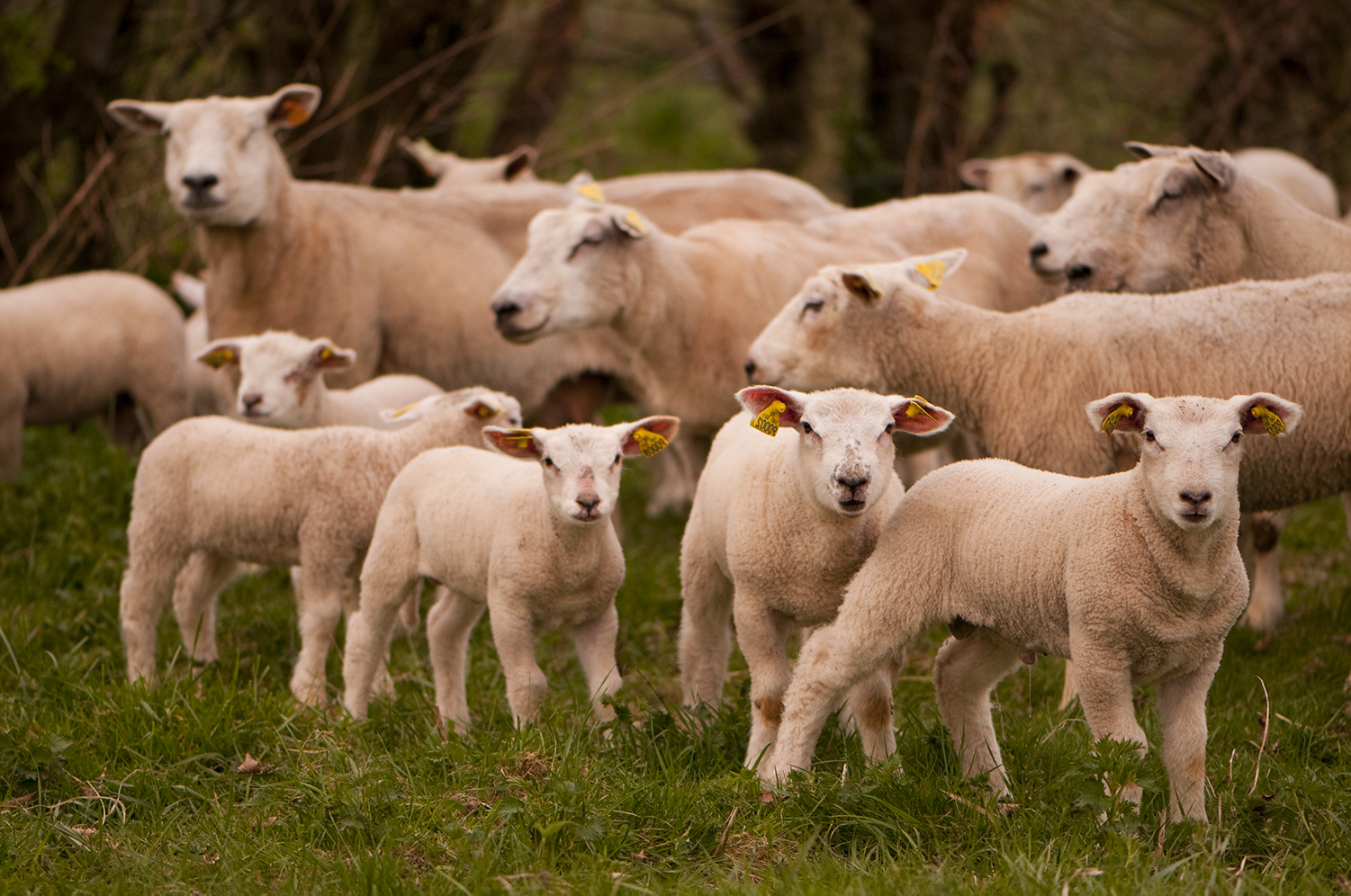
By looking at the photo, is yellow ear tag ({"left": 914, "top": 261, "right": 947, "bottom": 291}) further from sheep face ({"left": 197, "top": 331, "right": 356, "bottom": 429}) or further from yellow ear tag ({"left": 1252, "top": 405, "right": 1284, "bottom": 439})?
sheep face ({"left": 197, "top": 331, "right": 356, "bottom": 429})

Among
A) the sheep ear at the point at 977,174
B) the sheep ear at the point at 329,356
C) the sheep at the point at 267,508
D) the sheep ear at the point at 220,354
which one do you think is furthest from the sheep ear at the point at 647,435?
the sheep ear at the point at 977,174

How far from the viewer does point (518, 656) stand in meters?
4.09

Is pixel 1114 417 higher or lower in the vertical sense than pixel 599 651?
higher

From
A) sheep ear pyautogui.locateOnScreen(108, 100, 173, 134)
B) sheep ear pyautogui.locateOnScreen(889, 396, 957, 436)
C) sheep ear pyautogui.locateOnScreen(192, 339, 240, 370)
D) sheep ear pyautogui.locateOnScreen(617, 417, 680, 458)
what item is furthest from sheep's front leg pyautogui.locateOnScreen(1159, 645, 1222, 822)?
sheep ear pyautogui.locateOnScreen(108, 100, 173, 134)

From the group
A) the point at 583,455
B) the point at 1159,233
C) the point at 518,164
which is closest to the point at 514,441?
the point at 583,455

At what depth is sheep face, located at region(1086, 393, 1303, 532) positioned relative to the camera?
3070 mm

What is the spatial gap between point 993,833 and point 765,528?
1.00 m

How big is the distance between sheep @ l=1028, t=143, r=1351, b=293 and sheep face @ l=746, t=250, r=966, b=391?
3.10 ft

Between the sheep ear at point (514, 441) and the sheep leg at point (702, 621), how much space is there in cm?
58

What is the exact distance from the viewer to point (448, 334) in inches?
273

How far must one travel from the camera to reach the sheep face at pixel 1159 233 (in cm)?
529

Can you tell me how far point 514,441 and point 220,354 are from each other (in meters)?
2.05

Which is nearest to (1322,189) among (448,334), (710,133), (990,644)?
(448,334)

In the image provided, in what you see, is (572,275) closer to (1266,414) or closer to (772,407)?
(772,407)
